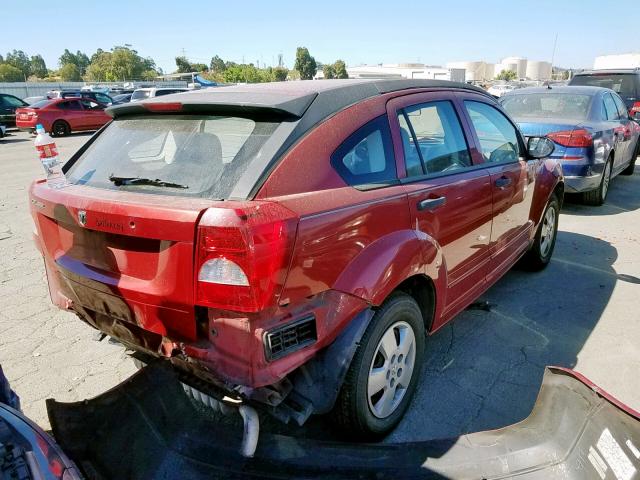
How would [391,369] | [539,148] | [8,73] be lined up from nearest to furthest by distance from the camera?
[391,369] → [539,148] → [8,73]

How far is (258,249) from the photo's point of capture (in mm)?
1790

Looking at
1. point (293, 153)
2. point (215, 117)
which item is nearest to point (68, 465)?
point (293, 153)

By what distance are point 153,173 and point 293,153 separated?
0.70 metres

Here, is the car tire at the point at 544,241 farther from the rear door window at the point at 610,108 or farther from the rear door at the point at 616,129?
the rear door window at the point at 610,108

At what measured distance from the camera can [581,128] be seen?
6.60m

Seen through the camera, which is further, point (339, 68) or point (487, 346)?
point (339, 68)

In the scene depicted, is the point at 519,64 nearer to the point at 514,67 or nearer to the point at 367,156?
the point at 514,67

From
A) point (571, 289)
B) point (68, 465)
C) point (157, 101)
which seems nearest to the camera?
point (68, 465)

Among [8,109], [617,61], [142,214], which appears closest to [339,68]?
[617,61]

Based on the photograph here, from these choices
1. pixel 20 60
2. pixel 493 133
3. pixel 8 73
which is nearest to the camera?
pixel 493 133

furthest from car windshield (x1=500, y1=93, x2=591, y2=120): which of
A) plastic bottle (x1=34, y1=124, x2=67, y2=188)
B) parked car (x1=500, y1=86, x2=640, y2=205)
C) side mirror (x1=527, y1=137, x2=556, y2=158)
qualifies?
plastic bottle (x1=34, y1=124, x2=67, y2=188)

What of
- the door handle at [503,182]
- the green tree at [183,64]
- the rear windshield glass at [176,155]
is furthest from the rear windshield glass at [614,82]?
the green tree at [183,64]

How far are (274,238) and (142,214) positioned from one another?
0.56 m

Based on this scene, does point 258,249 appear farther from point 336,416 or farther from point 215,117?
point 336,416
